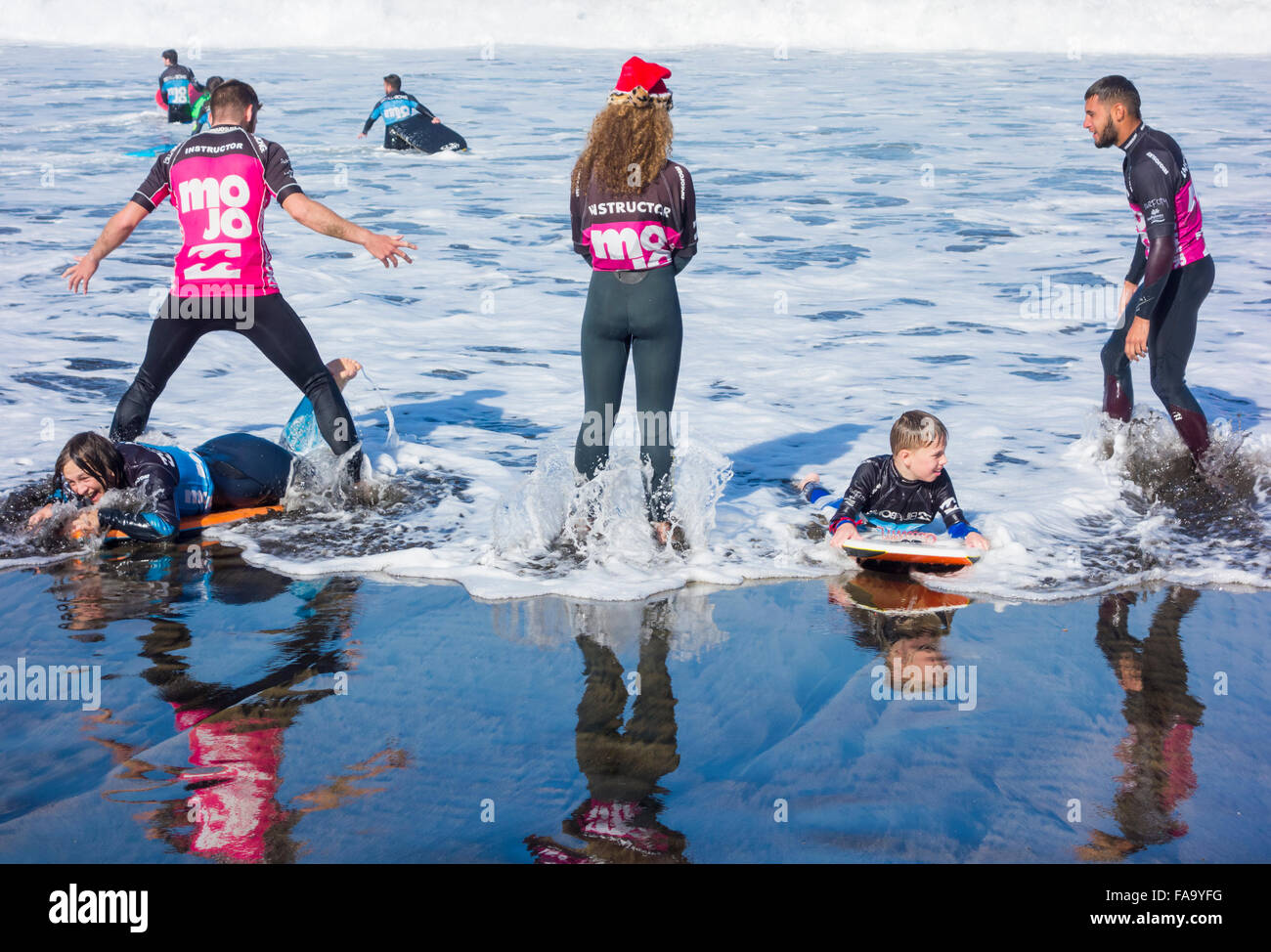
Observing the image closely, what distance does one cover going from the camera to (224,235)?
19.0ft

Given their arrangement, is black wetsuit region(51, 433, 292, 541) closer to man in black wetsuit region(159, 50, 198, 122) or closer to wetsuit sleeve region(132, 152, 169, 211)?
wetsuit sleeve region(132, 152, 169, 211)

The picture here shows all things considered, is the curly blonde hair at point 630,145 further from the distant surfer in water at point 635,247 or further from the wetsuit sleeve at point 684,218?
the wetsuit sleeve at point 684,218

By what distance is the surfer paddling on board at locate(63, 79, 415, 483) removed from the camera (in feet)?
18.8

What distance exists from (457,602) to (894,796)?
89.4 inches

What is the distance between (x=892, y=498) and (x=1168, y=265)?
197 centimetres

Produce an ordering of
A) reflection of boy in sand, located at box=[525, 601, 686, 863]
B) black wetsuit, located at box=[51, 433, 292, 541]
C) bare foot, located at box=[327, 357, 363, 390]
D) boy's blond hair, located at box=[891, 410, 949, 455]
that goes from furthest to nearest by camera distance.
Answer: bare foot, located at box=[327, 357, 363, 390]
black wetsuit, located at box=[51, 433, 292, 541]
boy's blond hair, located at box=[891, 410, 949, 455]
reflection of boy in sand, located at box=[525, 601, 686, 863]

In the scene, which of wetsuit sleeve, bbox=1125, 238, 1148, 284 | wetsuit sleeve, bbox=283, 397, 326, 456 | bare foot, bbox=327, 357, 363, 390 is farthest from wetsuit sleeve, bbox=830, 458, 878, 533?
wetsuit sleeve, bbox=283, 397, 326, 456

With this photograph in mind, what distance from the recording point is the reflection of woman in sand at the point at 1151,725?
3414 mm

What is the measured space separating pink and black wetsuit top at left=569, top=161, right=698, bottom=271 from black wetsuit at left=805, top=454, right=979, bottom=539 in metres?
1.40

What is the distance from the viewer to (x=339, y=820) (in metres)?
3.44

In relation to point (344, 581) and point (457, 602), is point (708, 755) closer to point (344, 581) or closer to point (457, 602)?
point (457, 602)

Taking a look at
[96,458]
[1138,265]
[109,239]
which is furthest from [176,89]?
[1138,265]

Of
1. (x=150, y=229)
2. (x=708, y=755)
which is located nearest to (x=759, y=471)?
(x=708, y=755)

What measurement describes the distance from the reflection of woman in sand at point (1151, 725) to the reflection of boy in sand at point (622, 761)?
4.07 feet
